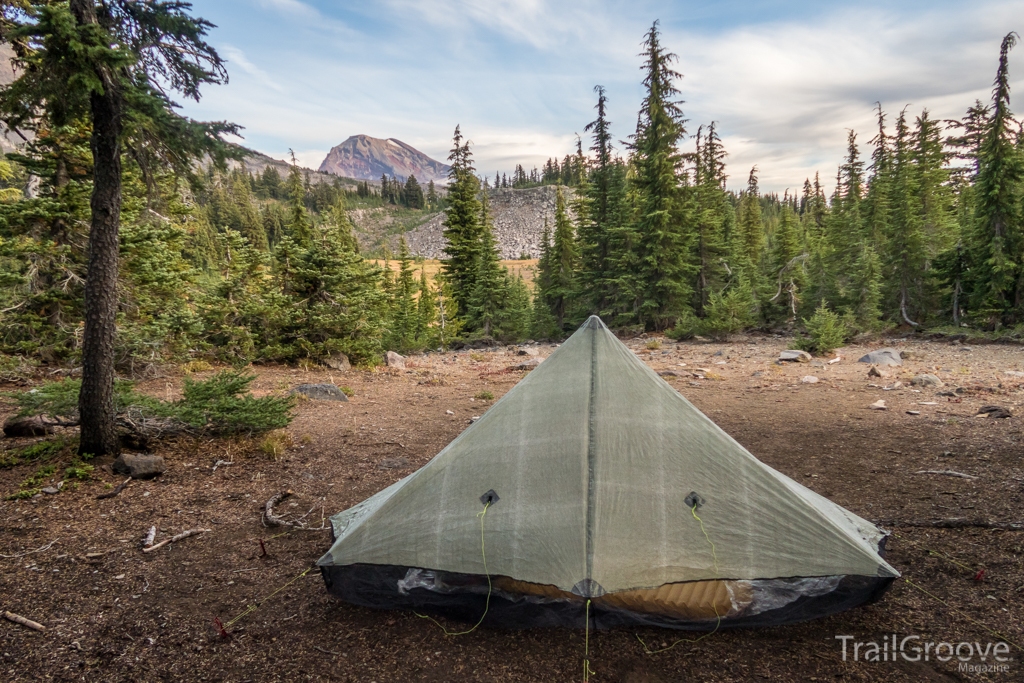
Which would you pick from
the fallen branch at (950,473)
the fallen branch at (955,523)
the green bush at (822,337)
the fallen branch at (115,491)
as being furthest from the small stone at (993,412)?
the fallen branch at (115,491)

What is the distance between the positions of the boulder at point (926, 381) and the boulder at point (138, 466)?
14.6m

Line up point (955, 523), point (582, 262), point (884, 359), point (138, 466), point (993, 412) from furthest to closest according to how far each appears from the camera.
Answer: point (582, 262) < point (884, 359) < point (993, 412) < point (138, 466) < point (955, 523)

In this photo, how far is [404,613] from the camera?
4.10 metres

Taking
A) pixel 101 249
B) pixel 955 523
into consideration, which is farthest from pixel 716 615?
pixel 101 249

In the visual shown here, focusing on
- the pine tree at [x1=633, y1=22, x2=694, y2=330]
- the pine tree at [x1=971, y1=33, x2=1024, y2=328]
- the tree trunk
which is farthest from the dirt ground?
the pine tree at [x1=633, y1=22, x2=694, y2=330]

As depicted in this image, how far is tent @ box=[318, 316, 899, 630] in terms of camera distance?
367 centimetres

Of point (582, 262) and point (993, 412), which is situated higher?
point (582, 262)

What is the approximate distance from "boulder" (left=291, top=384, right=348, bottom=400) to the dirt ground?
8.00 ft

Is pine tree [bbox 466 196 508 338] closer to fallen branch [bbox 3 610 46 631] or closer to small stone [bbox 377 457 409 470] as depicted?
small stone [bbox 377 457 409 470]

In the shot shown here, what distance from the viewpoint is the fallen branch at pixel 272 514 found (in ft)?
18.2

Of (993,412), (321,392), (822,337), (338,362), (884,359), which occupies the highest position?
(822,337)

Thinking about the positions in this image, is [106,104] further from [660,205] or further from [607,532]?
[660,205]

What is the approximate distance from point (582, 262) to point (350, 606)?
89.1 ft

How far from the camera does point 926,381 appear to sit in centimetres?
1134
